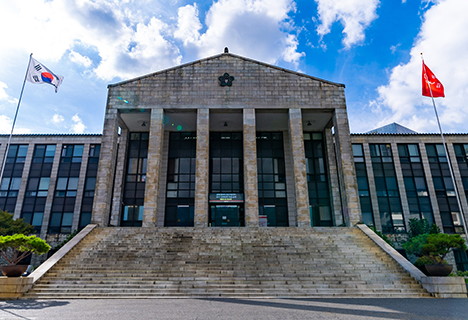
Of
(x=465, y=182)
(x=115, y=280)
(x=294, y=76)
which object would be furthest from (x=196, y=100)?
(x=465, y=182)

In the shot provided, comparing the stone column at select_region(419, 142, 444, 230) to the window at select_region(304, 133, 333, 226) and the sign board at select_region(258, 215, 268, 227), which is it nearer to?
the window at select_region(304, 133, 333, 226)

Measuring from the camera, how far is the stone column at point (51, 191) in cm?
3281

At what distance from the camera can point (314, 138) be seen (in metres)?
33.3

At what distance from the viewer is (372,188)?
110ft

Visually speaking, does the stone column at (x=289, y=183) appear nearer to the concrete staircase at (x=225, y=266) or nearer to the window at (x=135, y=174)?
the concrete staircase at (x=225, y=266)

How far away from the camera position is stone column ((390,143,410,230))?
108ft

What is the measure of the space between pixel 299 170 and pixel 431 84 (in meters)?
11.7

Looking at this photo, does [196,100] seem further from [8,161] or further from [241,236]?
[8,161]

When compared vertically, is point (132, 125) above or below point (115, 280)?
above

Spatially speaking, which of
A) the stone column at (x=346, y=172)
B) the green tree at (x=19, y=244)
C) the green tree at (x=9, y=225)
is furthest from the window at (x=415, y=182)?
the green tree at (x=9, y=225)

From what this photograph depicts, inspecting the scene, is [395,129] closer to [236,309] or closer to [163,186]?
[163,186]

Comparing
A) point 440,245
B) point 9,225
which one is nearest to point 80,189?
point 9,225

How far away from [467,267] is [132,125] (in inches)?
1426

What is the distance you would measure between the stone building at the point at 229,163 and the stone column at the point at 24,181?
114mm
